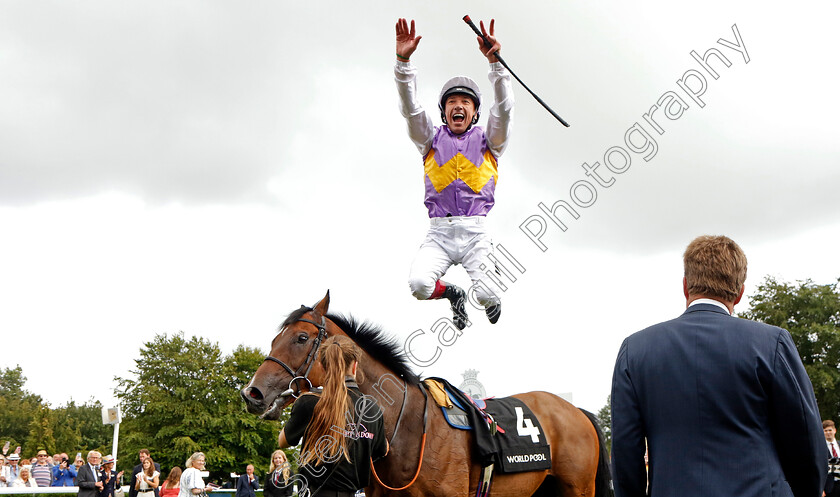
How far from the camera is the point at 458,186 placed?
565cm

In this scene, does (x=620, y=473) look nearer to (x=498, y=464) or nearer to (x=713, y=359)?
(x=713, y=359)

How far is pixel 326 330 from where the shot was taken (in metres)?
6.00

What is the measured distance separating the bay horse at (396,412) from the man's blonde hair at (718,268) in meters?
3.23

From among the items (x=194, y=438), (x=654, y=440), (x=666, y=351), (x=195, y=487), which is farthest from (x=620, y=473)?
(x=194, y=438)

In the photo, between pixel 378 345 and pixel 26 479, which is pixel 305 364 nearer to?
pixel 378 345

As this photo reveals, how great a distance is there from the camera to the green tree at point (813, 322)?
33938 millimetres

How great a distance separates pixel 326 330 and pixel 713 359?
401 centimetres

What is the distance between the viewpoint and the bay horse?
529cm

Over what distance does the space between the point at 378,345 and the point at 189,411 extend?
131 feet

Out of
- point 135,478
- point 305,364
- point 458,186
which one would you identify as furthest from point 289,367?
point 135,478

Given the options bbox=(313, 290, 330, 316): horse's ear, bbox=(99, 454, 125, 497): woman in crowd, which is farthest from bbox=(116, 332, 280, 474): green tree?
bbox=(313, 290, 330, 316): horse's ear

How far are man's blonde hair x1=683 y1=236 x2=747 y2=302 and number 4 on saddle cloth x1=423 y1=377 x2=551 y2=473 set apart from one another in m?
3.38

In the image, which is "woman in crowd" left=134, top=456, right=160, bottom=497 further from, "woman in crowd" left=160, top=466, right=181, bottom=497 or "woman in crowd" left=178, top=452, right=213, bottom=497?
"woman in crowd" left=178, top=452, right=213, bottom=497

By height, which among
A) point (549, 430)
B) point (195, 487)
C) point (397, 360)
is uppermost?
point (397, 360)
